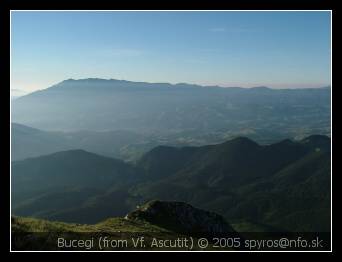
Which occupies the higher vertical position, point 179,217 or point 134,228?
point 134,228

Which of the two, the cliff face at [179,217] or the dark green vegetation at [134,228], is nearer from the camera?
the dark green vegetation at [134,228]

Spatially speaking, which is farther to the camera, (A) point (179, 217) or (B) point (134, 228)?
(A) point (179, 217)

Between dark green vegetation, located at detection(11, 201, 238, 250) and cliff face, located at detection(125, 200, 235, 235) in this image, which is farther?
cliff face, located at detection(125, 200, 235, 235)
